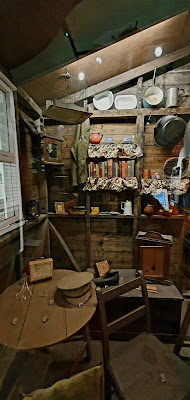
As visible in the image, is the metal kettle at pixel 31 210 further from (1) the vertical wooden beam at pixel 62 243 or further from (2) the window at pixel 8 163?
(1) the vertical wooden beam at pixel 62 243

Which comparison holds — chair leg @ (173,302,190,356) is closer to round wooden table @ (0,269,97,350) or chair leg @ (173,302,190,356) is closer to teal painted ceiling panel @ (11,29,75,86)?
round wooden table @ (0,269,97,350)

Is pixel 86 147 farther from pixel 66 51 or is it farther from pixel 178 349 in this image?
pixel 178 349

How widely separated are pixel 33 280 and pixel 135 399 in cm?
96

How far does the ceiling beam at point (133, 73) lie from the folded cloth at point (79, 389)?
2.09 metres

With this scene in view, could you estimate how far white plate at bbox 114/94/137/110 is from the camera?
78.2 inches

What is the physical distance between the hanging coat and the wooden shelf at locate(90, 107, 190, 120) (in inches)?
6.8

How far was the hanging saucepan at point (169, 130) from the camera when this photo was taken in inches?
72.6

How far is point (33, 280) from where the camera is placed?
4.68 ft

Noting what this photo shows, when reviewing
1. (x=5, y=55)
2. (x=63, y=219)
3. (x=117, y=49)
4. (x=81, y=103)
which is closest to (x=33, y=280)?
(x=63, y=219)

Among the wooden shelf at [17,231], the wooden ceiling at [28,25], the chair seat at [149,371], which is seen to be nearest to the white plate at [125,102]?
the wooden ceiling at [28,25]

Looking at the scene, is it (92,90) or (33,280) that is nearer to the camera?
(33,280)

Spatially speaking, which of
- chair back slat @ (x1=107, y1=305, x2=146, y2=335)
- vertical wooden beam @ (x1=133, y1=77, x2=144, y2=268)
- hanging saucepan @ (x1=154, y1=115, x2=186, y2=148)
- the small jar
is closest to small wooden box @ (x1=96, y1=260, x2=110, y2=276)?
vertical wooden beam @ (x1=133, y1=77, x2=144, y2=268)

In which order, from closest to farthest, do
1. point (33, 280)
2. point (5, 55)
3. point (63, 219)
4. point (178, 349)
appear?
point (5, 55)
point (178, 349)
point (33, 280)
point (63, 219)

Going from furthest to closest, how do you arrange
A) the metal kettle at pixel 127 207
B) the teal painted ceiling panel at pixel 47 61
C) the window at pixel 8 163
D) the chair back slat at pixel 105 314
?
the metal kettle at pixel 127 207 < the window at pixel 8 163 < the teal painted ceiling panel at pixel 47 61 < the chair back slat at pixel 105 314
